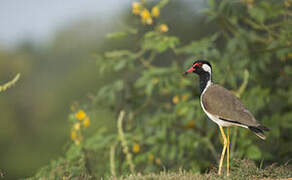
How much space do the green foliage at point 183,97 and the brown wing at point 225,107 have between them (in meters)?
1.24

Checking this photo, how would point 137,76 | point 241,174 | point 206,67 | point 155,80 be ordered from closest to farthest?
point 241,174
point 206,67
point 155,80
point 137,76

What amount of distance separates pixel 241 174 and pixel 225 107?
568 mm

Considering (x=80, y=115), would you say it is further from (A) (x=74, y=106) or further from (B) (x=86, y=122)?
(A) (x=74, y=106)

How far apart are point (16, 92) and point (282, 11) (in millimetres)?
16526

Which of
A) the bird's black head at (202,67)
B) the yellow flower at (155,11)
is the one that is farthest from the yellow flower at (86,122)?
the bird's black head at (202,67)

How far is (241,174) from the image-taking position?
11.8ft

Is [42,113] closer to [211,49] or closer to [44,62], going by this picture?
[44,62]

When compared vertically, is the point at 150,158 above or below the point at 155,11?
below

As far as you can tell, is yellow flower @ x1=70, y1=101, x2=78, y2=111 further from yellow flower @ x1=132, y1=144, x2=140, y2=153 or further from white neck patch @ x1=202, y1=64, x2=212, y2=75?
white neck patch @ x1=202, y1=64, x2=212, y2=75

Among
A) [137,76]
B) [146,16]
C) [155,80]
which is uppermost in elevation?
[146,16]

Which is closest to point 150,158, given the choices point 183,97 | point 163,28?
point 183,97

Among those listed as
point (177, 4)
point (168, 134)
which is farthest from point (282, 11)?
point (177, 4)

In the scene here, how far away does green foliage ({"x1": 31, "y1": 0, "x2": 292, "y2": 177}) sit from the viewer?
517 cm

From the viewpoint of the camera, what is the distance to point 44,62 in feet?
83.8
